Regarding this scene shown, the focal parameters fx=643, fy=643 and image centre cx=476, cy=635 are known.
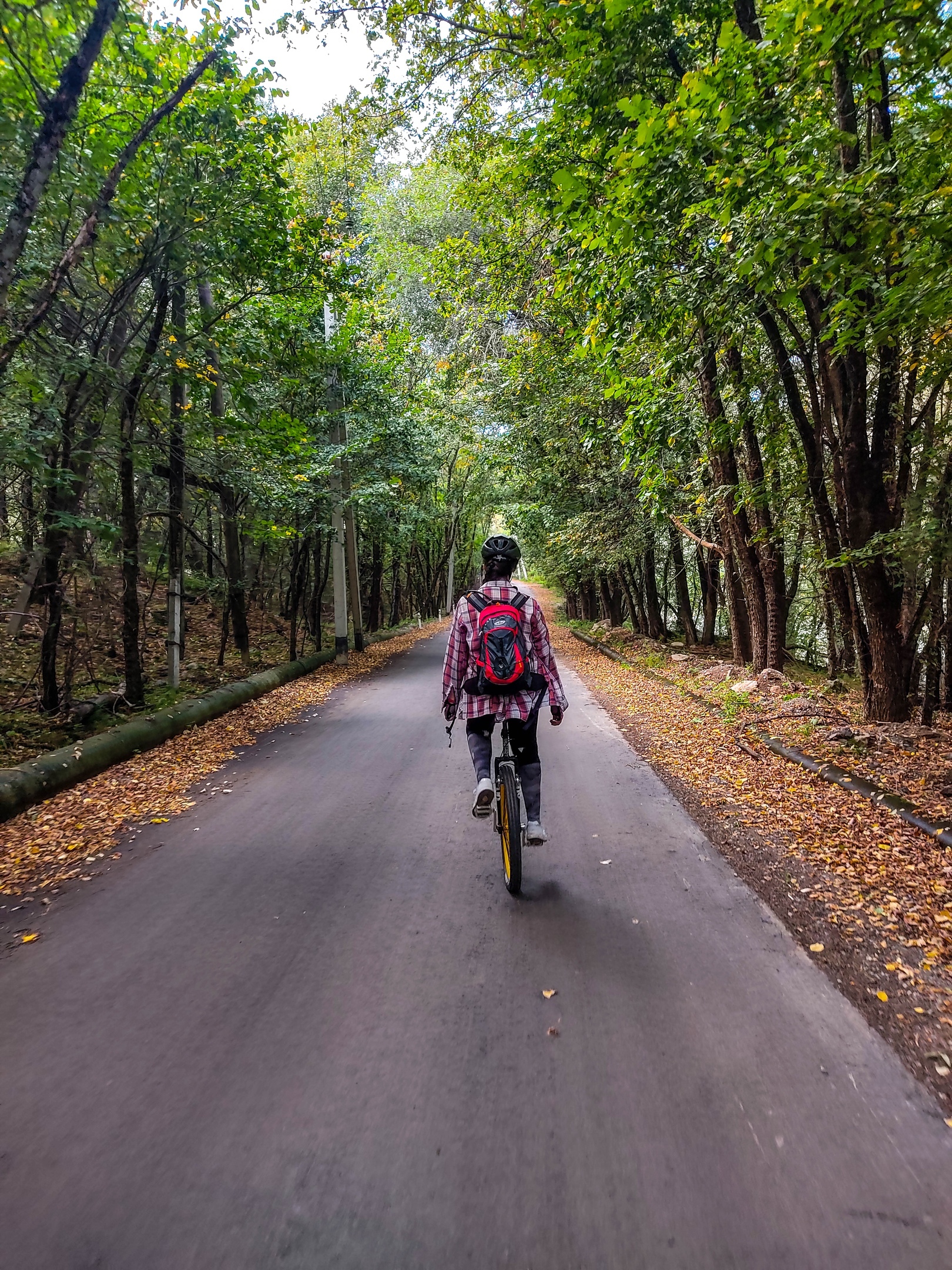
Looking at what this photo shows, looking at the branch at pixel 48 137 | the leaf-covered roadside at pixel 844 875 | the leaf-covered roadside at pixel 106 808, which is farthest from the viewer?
the branch at pixel 48 137

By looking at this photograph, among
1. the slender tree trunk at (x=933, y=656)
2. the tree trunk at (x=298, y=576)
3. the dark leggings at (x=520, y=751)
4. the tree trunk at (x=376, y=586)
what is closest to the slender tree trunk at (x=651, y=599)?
the tree trunk at (x=298, y=576)

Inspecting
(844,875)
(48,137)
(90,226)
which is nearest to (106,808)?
(90,226)

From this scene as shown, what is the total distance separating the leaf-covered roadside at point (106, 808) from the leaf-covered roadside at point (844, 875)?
437 centimetres

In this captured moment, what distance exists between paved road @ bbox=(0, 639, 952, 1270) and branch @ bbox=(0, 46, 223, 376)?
13.8 feet

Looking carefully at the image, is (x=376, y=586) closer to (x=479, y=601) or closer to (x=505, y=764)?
(x=479, y=601)

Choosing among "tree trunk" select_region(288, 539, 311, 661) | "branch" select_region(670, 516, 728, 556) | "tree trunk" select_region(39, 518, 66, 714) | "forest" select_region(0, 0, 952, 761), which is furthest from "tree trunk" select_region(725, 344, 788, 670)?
"tree trunk" select_region(288, 539, 311, 661)

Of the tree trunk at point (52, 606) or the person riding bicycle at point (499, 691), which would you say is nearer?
the person riding bicycle at point (499, 691)

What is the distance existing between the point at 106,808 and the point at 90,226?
193 inches

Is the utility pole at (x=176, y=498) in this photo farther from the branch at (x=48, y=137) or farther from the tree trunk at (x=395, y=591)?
the tree trunk at (x=395, y=591)

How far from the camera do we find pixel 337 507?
13.6 m

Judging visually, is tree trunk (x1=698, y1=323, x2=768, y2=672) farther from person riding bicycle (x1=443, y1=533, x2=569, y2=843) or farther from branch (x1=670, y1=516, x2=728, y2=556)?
person riding bicycle (x1=443, y1=533, x2=569, y2=843)

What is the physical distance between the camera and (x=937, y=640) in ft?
23.3

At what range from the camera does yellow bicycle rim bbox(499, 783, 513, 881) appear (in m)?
3.75

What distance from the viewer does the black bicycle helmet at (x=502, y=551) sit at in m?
4.00
